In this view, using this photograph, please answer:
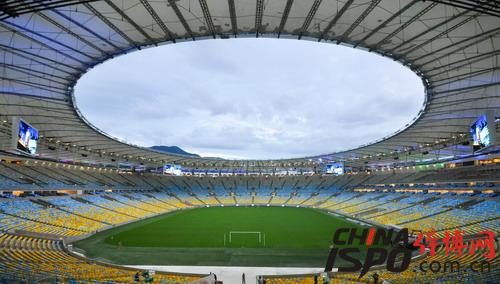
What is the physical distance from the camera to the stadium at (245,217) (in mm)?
15297

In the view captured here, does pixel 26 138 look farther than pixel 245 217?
No

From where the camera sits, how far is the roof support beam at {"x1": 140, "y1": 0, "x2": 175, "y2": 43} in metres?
14.5

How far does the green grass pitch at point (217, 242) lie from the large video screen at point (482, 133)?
14.2 metres

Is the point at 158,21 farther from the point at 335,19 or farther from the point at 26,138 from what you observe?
the point at 26,138

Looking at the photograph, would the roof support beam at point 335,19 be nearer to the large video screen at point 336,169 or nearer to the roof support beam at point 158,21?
the roof support beam at point 158,21

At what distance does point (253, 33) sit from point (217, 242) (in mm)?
23061

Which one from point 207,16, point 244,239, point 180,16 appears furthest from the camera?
point 244,239

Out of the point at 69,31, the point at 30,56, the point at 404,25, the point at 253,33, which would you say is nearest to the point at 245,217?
the point at 253,33

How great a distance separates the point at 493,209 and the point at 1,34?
1761 inches

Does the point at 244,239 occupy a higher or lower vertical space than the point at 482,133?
lower

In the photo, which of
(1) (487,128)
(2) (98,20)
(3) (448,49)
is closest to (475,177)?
(1) (487,128)

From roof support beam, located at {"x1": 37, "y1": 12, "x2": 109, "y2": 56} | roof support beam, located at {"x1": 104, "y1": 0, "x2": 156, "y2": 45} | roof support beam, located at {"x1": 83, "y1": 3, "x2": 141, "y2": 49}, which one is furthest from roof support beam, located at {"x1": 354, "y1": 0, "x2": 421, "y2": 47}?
roof support beam, located at {"x1": 37, "y1": 12, "x2": 109, "y2": 56}

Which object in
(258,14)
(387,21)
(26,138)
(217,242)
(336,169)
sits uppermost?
(258,14)

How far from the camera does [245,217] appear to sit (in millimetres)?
52344
